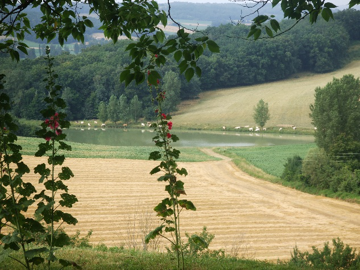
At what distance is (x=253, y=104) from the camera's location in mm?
68125

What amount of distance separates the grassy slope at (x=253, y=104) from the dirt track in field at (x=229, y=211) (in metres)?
Answer: 36.1

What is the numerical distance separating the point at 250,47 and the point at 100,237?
253ft

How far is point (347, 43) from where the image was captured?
8675 cm

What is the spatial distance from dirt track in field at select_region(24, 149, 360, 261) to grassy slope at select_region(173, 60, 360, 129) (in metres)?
36.1

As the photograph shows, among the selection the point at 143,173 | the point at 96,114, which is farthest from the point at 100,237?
the point at 96,114

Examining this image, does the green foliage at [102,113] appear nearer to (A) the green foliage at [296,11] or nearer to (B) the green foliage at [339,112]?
(B) the green foliage at [339,112]

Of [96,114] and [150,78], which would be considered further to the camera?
[96,114]

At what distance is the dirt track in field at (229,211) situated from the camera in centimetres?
1091

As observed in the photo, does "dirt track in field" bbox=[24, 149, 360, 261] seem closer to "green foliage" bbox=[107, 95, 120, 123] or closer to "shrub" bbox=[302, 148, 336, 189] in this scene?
"shrub" bbox=[302, 148, 336, 189]

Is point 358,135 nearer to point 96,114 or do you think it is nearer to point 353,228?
point 353,228

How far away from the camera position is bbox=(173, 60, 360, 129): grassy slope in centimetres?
6006

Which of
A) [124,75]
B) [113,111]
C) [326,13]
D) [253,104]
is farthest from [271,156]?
[113,111]

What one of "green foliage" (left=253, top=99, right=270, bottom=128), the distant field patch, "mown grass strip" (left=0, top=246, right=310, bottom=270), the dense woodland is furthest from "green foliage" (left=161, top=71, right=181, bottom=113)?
"mown grass strip" (left=0, top=246, right=310, bottom=270)

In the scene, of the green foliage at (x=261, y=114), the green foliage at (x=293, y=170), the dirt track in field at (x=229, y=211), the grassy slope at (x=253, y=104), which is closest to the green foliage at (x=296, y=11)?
the dirt track in field at (x=229, y=211)
